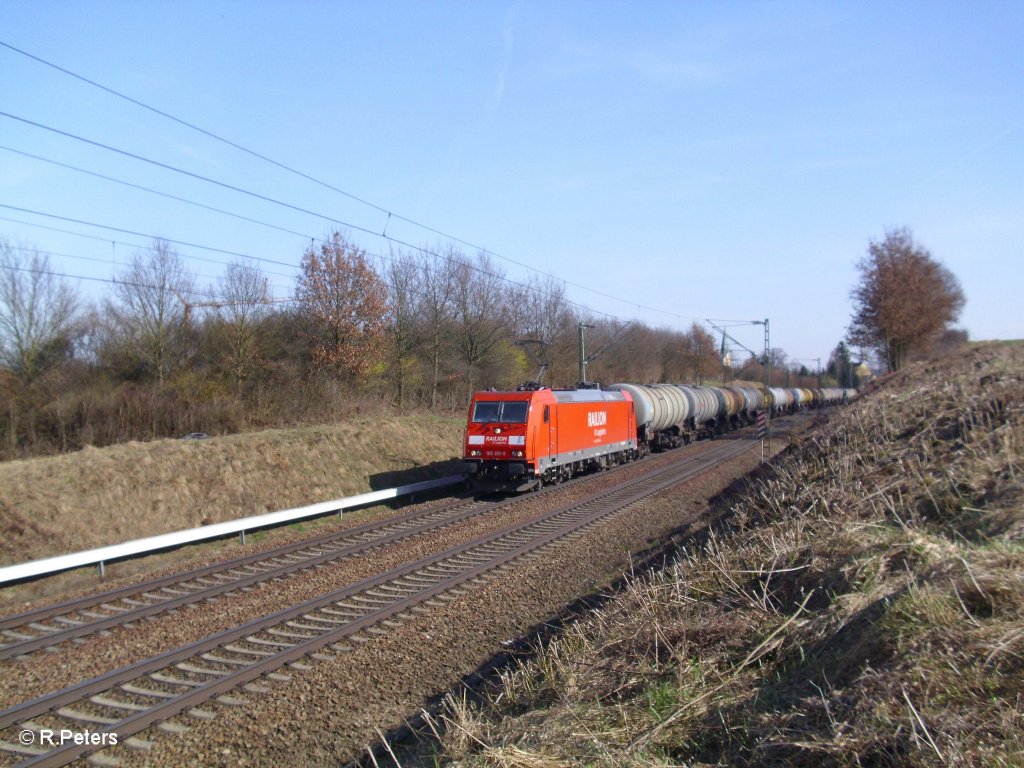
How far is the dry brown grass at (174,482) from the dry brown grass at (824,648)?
10.2 meters

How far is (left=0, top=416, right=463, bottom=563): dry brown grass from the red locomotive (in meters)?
3.46

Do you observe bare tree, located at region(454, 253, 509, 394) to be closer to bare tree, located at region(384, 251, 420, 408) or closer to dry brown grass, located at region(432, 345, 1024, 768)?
bare tree, located at region(384, 251, 420, 408)

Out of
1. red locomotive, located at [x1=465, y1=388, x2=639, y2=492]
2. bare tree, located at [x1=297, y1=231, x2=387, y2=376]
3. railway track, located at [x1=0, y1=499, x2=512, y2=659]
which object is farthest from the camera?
bare tree, located at [x1=297, y1=231, x2=387, y2=376]

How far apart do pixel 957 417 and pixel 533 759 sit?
7.13 metres

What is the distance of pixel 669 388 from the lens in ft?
104

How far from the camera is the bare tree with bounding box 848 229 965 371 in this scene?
2503 centimetres

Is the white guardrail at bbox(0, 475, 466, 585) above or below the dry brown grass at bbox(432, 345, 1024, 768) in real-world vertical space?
below

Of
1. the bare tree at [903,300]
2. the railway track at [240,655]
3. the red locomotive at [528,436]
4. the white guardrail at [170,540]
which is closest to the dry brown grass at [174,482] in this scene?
the white guardrail at [170,540]

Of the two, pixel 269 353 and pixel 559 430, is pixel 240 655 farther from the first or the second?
pixel 269 353

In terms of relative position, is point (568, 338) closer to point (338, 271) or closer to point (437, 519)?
point (338, 271)

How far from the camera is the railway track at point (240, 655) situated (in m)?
5.74

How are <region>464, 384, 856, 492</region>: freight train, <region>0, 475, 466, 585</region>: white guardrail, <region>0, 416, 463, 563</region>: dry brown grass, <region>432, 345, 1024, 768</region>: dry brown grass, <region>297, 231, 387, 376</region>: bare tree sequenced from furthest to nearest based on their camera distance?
<region>297, 231, 387, 376</region>: bare tree
<region>464, 384, 856, 492</region>: freight train
<region>0, 416, 463, 563</region>: dry brown grass
<region>0, 475, 466, 585</region>: white guardrail
<region>432, 345, 1024, 768</region>: dry brown grass

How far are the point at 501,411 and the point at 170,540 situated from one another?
28.5ft

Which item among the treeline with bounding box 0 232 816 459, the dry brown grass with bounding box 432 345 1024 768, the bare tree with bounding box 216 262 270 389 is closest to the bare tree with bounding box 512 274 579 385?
the treeline with bounding box 0 232 816 459
